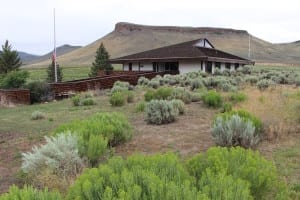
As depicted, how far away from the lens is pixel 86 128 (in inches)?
340

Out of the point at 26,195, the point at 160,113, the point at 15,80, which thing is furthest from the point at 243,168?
the point at 15,80

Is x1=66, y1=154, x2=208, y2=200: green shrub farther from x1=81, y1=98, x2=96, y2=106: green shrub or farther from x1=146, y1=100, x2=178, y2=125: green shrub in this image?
x1=81, y1=98, x2=96, y2=106: green shrub

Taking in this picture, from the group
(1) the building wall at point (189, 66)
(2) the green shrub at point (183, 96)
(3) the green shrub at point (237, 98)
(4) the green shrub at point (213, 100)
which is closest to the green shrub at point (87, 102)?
(2) the green shrub at point (183, 96)

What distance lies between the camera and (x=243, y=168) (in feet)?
15.6

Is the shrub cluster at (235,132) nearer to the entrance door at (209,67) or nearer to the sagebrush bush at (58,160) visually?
the sagebrush bush at (58,160)

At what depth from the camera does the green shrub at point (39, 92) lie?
24.3 m

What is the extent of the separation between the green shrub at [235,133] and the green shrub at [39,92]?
17.5 m

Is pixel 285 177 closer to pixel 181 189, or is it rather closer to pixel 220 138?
pixel 220 138

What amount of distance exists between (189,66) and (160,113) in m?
27.8

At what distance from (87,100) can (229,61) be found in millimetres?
26987

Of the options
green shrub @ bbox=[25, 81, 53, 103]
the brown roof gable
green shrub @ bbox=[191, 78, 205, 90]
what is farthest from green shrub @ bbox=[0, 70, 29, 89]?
the brown roof gable

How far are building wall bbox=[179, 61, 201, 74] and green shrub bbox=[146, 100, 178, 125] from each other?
26.6 meters

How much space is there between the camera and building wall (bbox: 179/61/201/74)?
126 ft

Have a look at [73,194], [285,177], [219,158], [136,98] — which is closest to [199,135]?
[285,177]
